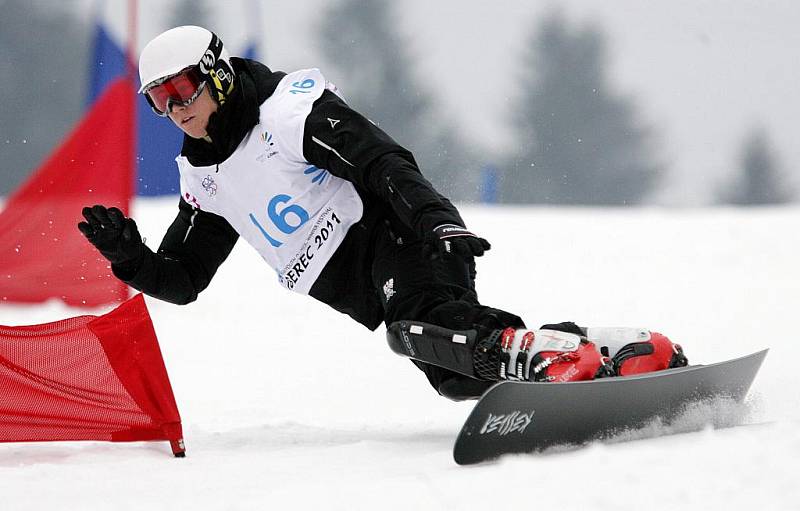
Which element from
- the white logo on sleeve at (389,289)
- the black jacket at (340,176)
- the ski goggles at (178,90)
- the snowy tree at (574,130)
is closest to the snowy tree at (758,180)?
the snowy tree at (574,130)

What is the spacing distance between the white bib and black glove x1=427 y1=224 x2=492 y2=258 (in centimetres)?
Result: 70

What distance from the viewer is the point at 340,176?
11.3 feet

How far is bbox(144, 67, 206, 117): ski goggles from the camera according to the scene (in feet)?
11.4

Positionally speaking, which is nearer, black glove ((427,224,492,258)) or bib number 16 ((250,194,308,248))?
black glove ((427,224,492,258))

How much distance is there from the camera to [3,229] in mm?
6676

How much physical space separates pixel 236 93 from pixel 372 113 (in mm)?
32712

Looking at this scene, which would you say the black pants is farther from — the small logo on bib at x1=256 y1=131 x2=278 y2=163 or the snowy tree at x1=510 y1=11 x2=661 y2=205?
the snowy tree at x1=510 y1=11 x2=661 y2=205

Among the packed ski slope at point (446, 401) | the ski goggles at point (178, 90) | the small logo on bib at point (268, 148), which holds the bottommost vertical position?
the packed ski slope at point (446, 401)

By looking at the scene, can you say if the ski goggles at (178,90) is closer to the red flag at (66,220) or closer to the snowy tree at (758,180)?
the red flag at (66,220)

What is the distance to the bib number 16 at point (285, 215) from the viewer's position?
361 centimetres

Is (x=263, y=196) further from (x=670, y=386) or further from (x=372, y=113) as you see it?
(x=372, y=113)

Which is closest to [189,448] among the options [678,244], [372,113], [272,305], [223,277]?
[272,305]

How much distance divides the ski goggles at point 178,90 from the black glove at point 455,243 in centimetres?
108

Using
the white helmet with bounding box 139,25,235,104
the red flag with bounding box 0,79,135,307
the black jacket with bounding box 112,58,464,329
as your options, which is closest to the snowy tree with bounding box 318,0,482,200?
the red flag with bounding box 0,79,135,307
